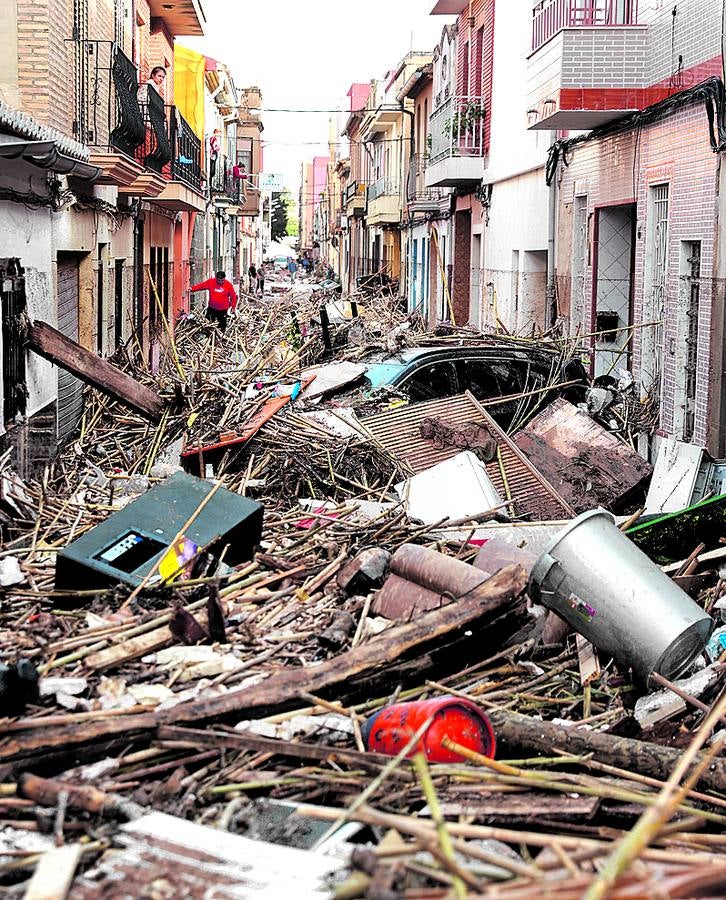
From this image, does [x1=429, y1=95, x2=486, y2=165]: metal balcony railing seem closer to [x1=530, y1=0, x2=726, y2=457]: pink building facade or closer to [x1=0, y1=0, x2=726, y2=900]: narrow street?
[x1=0, y1=0, x2=726, y2=900]: narrow street

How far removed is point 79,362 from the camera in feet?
38.2

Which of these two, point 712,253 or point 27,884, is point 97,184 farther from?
point 27,884

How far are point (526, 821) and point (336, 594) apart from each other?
122 inches

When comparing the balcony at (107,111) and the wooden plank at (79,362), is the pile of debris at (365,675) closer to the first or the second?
the wooden plank at (79,362)

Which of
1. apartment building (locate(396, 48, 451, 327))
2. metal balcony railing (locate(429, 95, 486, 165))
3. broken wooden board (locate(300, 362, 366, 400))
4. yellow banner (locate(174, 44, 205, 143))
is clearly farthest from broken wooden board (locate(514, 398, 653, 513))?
yellow banner (locate(174, 44, 205, 143))

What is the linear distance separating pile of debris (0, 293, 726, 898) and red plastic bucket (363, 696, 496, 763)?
1cm

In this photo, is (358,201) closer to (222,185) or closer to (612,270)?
(222,185)

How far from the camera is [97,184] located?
1625 centimetres

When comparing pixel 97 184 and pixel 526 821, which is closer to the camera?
pixel 526 821

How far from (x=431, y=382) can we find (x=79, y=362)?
Result: 3.50 m

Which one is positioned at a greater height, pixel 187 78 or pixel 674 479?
pixel 187 78

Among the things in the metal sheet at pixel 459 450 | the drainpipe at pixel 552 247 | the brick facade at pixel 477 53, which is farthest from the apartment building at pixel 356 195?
the metal sheet at pixel 459 450

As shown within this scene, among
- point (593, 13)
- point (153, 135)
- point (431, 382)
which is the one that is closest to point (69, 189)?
point (431, 382)

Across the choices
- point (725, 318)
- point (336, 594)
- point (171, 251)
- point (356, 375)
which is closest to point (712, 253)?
point (725, 318)
